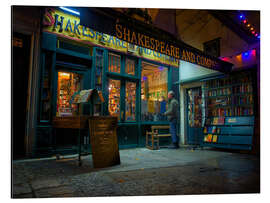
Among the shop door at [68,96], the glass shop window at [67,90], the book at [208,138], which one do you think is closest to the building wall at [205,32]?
the book at [208,138]

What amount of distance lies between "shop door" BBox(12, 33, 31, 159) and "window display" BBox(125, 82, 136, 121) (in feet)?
9.30

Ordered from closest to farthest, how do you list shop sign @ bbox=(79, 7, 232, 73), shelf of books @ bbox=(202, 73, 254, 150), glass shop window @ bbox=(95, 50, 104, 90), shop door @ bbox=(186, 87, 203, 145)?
1. shop sign @ bbox=(79, 7, 232, 73)
2. shelf of books @ bbox=(202, 73, 254, 150)
3. glass shop window @ bbox=(95, 50, 104, 90)
4. shop door @ bbox=(186, 87, 203, 145)

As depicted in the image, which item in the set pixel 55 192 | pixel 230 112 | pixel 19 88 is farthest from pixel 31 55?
pixel 230 112

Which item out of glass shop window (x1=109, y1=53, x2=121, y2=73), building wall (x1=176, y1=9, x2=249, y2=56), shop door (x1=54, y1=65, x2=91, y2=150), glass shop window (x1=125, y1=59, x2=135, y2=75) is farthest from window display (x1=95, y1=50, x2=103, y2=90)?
building wall (x1=176, y1=9, x2=249, y2=56)

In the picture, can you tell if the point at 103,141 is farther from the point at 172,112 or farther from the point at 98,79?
the point at 172,112

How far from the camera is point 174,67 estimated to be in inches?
287

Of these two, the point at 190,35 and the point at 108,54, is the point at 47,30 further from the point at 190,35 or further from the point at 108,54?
the point at 190,35

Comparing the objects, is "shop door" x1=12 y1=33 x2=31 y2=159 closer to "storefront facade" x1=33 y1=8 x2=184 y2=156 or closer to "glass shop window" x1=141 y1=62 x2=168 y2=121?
"storefront facade" x1=33 y1=8 x2=184 y2=156

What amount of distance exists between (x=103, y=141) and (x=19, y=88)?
88.6 inches

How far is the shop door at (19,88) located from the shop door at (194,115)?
199 inches

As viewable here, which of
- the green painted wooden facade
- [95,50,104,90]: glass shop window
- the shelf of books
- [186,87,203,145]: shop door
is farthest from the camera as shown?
[186,87,203,145]: shop door

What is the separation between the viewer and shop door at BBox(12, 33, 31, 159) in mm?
4148

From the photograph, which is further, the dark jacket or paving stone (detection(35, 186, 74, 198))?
the dark jacket

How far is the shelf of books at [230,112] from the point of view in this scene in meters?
5.18
